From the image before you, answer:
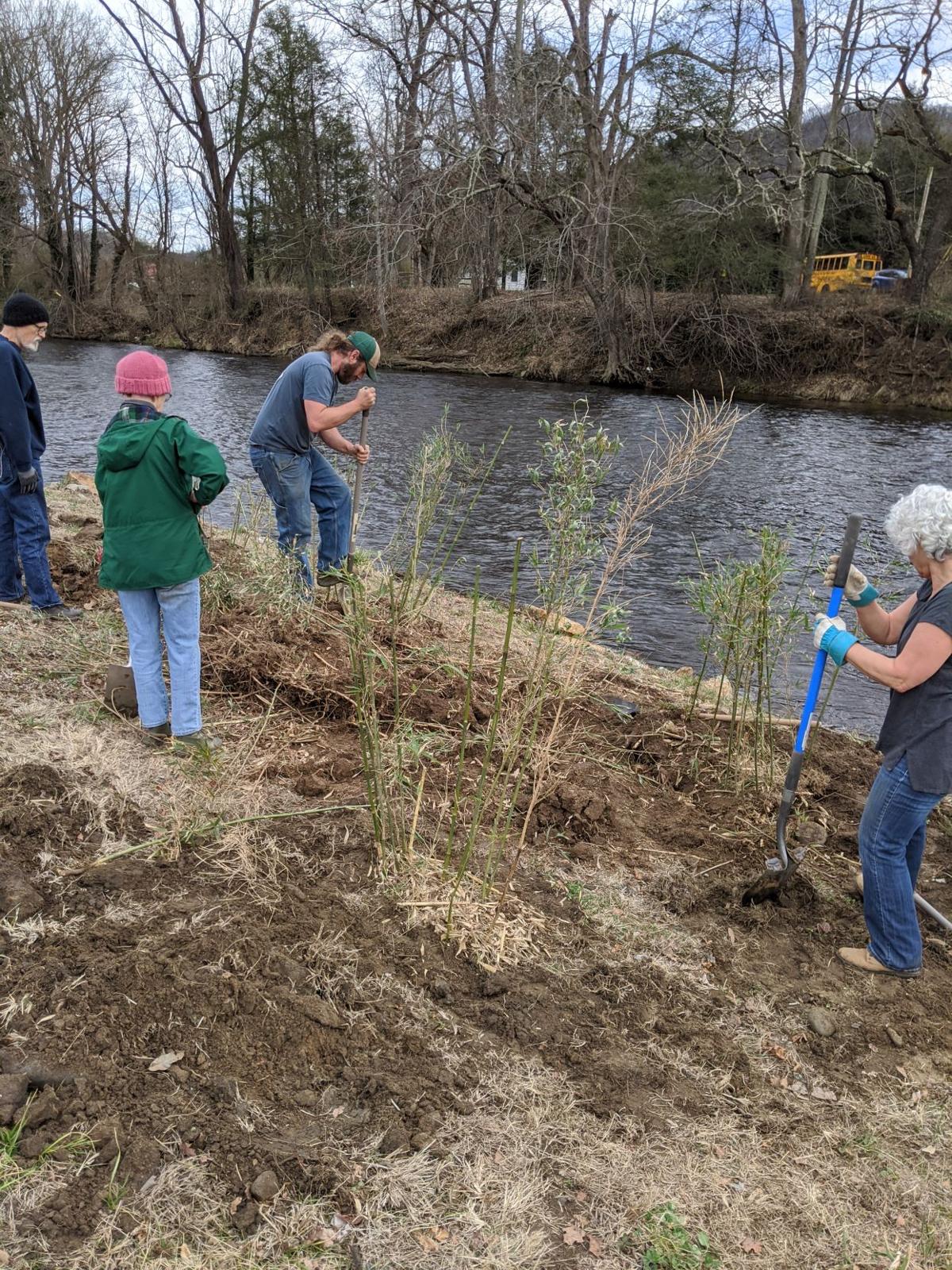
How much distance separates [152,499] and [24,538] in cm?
210

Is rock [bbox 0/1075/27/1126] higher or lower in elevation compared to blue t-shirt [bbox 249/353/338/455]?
lower

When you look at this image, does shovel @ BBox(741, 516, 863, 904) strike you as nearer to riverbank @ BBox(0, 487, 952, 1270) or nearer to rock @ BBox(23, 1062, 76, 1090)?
riverbank @ BBox(0, 487, 952, 1270)

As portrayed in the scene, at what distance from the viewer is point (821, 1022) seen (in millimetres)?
3150

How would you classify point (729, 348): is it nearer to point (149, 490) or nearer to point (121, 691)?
point (121, 691)

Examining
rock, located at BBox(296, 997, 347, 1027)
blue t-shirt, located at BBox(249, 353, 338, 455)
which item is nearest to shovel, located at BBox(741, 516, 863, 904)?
rock, located at BBox(296, 997, 347, 1027)

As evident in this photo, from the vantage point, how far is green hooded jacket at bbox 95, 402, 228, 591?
3.92 m

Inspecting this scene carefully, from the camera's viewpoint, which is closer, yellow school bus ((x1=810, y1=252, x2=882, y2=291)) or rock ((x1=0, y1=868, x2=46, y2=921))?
rock ((x1=0, y1=868, x2=46, y2=921))

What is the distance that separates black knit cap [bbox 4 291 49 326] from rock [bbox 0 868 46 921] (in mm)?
3555

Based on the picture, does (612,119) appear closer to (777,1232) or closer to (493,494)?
(493,494)

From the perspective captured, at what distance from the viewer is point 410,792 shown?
3842 mm

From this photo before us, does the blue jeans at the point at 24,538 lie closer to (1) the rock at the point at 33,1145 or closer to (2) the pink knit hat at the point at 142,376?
(2) the pink knit hat at the point at 142,376

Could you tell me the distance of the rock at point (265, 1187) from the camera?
2232 mm

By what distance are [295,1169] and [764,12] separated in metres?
32.6

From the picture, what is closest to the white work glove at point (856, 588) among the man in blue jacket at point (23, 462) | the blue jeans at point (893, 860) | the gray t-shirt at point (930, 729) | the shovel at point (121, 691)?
the gray t-shirt at point (930, 729)
